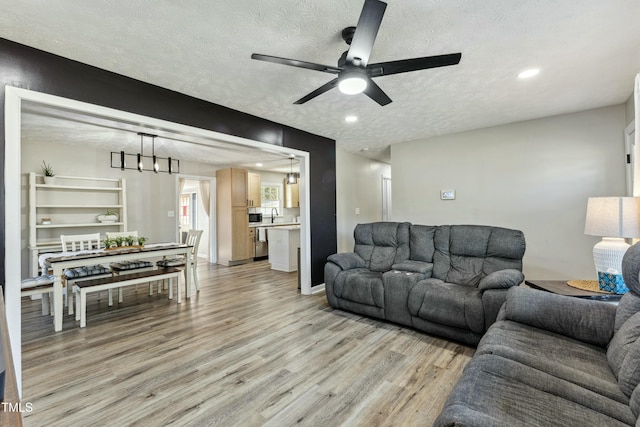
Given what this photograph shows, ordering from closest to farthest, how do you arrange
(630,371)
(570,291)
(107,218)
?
1. (630,371)
2. (570,291)
3. (107,218)

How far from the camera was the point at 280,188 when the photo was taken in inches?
336

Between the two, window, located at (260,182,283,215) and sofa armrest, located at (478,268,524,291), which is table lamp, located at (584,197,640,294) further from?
window, located at (260,182,283,215)

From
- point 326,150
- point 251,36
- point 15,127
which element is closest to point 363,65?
point 251,36

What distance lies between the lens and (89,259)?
3.31 meters

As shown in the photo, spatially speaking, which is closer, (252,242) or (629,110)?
(629,110)

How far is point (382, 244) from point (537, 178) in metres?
2.31

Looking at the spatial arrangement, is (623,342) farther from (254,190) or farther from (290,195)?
(290,195)

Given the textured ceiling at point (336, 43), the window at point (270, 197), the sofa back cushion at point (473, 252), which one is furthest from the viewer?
the window at point (270, 197)

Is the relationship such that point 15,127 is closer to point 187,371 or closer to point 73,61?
point 73,61

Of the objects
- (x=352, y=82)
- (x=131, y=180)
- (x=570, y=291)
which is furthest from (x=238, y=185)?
(x=570, y=291)

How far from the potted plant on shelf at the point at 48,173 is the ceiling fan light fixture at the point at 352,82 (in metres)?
5.04

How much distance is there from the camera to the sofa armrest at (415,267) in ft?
10.8

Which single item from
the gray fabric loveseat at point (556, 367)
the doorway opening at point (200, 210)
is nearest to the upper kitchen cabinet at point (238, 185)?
the doorway opening at point (200, 210)

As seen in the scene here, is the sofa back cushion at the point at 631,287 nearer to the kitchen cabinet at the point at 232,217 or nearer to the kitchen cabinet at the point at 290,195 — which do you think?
the kitchen cabinet at the point at 232,217
